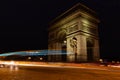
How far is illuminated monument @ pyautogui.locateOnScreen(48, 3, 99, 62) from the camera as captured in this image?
50.0m

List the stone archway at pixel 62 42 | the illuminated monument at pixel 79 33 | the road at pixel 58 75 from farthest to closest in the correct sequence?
1. the stone archway at pixel 62 42
2. the illuminated monument at pixel 79 33
3. the road at pixel 58 75

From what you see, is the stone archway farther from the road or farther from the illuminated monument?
the road

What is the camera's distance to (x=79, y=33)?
5000 centimetres

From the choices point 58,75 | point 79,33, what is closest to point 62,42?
point 79,33

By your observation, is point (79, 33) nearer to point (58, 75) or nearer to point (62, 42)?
point (62, 42)

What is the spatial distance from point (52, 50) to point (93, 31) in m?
15.3

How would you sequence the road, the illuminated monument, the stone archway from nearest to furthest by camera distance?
the road
the illuminated monument
the stone archway

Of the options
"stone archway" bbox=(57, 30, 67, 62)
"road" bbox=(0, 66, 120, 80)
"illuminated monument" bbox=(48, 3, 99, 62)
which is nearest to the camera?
"road" bbox=(0, 66, 120, 80)

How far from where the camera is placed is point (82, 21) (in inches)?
2026

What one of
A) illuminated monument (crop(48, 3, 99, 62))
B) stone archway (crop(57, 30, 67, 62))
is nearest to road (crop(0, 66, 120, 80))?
illuminated monument (crop(48, 3, 99, 62))

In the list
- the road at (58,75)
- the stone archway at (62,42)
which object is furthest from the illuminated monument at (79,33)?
the road at (58,75)

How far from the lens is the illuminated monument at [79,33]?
5003 centimetres

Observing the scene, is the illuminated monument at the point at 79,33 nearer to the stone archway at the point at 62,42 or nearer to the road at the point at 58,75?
the stone archway at the point at 62,42

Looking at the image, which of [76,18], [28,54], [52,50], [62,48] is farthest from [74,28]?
[28,54]
